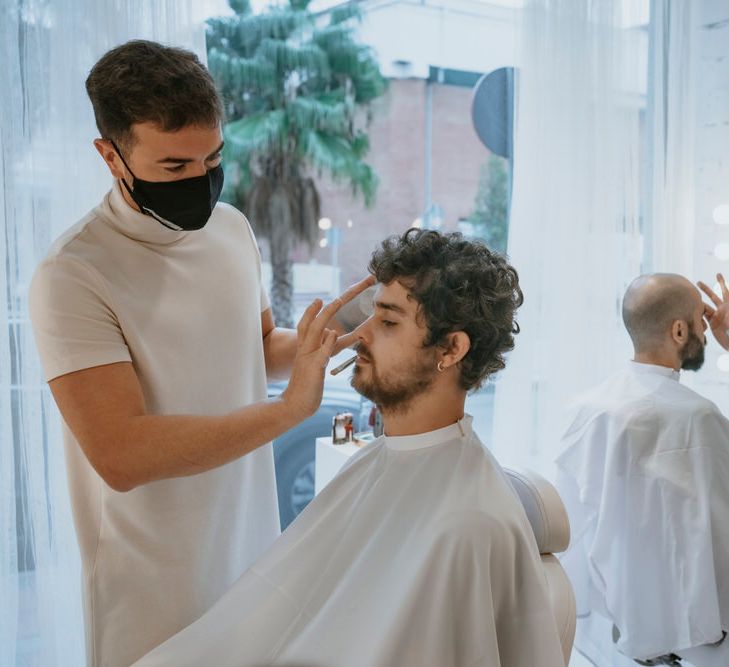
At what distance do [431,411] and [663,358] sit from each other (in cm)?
95

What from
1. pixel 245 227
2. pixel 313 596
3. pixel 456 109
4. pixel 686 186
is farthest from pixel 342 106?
pixel 313 596

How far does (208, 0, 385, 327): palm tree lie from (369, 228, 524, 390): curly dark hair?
2141 millimetres

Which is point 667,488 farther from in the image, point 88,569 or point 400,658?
point 88,569

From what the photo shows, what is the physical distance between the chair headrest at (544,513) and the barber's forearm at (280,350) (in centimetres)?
56

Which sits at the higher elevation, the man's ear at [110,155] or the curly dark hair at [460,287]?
the man's ear at [110,155]

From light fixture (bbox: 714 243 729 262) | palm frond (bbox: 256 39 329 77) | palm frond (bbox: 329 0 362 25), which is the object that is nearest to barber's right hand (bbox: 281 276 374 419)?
light fixture (bbox: 714 243 729 262)

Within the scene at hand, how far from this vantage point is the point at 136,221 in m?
1.41

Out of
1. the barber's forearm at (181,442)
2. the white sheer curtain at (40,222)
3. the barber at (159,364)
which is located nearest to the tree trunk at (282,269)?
the white sheer curtain at (40,222)

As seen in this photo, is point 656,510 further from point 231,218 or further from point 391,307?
point 231,218

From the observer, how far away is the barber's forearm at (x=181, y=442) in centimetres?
127

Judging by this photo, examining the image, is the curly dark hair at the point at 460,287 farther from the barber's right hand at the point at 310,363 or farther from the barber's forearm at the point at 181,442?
the barber's forearm at the point at 181,442

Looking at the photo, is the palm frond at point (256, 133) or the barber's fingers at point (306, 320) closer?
the barber's fingers at point (306, 320)

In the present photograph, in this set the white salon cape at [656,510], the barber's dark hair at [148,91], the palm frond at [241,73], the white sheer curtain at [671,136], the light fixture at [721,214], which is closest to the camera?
the barber's dark hair at [148,91]

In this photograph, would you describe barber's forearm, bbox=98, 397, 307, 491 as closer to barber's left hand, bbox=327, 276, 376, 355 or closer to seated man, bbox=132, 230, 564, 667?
barber's left hand, bbox=327, 276, 376, 355
